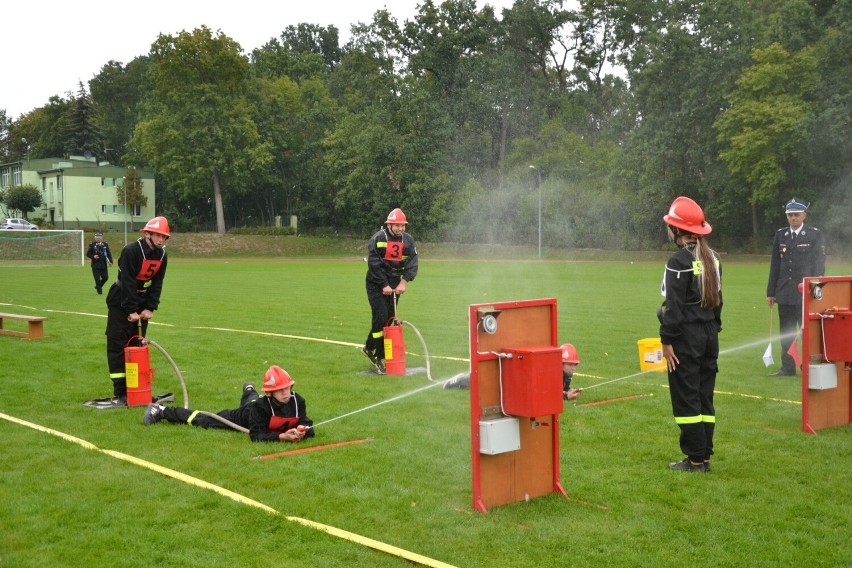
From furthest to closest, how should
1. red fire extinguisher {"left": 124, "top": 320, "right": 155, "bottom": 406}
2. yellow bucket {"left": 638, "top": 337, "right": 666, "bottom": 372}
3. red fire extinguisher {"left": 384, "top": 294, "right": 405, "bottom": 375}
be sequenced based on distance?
yellow bucket {"left": 638, "top": 337, "right": 666, "bottom": 372} → red fire extinguisher {"left": 384, "top": 294, "right": 405, "bottom": 375} → red fire extinguisher {"left": 124, "top": 320, "right": 155, "bottom": 406}

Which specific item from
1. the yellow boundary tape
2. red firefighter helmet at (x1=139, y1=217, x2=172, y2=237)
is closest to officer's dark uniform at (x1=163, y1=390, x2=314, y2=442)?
the yellow boundary tape

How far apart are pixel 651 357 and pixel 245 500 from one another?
749cm

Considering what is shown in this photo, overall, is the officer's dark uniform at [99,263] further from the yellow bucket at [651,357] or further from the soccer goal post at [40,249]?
the soccer goal post at [40,249]

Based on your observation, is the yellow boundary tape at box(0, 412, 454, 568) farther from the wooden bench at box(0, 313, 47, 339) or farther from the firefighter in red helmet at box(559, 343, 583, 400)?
the wooden bench at box(0, 313, 47, 339)

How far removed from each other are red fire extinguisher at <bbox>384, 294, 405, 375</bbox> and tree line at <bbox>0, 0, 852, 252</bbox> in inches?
1754

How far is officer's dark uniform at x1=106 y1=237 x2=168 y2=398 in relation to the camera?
1009 cm

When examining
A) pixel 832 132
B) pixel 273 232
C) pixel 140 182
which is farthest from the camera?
pixel 140 182

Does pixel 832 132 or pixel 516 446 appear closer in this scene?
pixel 516 446

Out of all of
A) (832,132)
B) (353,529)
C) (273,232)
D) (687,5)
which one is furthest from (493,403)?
(273,232)

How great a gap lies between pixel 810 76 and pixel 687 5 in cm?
1621

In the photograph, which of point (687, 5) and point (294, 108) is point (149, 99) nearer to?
point (294, 108)

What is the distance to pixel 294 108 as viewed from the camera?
89062 mm

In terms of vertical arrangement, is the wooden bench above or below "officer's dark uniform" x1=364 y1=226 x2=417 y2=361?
below

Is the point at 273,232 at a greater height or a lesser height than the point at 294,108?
lesser
